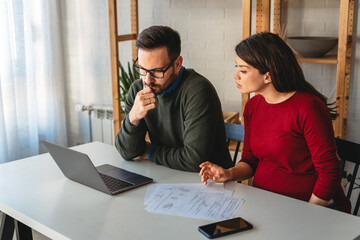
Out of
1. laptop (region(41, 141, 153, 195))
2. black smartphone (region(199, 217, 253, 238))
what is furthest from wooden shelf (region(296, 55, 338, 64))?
black smartphone (region(199, 217, 253, 238))

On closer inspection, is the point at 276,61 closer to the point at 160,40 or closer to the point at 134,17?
the point at 160,40

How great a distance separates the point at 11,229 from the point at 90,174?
1.70ft

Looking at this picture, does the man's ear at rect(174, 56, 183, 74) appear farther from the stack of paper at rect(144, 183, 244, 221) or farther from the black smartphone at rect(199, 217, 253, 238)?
the black smartphone at rect(199, 217, 253, 238)

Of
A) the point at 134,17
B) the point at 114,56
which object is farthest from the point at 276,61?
the point at 134,17

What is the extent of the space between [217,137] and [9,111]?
207 cm

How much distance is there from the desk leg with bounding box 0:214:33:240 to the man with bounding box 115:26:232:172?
48 centimetres

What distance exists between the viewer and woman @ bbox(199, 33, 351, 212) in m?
1.51

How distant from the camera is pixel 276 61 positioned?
156cm

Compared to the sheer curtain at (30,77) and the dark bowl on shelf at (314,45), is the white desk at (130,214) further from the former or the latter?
the sheer curtain at (30,77)

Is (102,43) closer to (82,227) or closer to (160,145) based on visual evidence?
(160,145)

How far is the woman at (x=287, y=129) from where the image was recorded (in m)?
1.51

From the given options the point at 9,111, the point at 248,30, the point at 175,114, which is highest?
the point at 248,30

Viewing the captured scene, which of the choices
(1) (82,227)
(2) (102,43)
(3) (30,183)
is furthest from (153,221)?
(2) (102,43)

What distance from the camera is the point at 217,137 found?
1.90 meters
